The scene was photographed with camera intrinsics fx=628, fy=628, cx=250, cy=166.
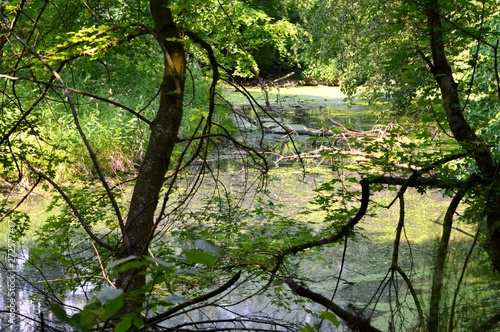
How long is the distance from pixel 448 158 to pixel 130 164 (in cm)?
548

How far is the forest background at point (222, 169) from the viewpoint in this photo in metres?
1.25

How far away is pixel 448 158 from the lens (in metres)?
2.65

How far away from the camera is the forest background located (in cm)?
125

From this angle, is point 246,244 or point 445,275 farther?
point 246,244

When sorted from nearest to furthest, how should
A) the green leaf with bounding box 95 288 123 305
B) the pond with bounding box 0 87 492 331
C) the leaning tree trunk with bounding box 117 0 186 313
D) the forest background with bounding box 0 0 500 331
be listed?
the green leaf with bounding box 95 288 123 305 < the forest background with bounding box 0 0 500 331 < the leaning tree trunk with bounding box 117 0 186 313 < the pond with bounding box 0 87 492 331

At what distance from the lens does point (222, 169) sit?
8047mm

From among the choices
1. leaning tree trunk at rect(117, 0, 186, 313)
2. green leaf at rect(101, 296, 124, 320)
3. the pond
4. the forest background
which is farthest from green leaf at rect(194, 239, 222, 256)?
the pond

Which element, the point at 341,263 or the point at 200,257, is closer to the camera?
the point at 200,257

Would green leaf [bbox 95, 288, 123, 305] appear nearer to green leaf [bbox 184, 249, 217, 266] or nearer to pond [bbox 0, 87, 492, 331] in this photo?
green leaf [bbox 184, 249, 217, 266]

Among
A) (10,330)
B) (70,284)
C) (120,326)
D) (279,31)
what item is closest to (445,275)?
(120,326)

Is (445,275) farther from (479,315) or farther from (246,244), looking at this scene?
(246,244)

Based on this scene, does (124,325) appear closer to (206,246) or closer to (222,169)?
(206,246)

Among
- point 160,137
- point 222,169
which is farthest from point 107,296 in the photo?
point 222,169

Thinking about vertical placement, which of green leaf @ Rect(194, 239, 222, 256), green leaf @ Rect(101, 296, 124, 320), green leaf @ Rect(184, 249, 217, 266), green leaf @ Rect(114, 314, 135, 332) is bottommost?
green leaf @ Rect(114, 314, 135, 332)
